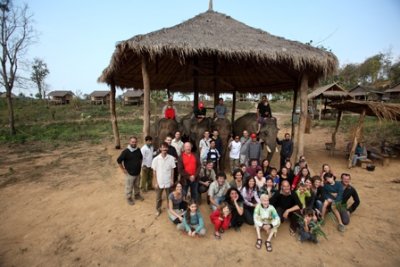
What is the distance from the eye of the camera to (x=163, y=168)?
14.0 feet

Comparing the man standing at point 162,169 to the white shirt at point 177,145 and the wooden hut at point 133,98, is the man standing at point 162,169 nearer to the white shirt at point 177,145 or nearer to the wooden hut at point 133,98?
the white shirt at point 177,145

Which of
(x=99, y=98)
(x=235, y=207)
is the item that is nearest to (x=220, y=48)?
(x=235, y=207)

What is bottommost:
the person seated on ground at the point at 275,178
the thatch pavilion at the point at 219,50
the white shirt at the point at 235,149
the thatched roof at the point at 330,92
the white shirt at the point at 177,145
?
the person seated on ground at the point at 275,178

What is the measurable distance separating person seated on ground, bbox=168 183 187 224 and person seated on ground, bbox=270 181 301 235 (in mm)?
1660

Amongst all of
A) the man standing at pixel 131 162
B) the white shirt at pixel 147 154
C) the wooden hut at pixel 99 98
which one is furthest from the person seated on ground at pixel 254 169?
the wooden hut at pixel 99 98

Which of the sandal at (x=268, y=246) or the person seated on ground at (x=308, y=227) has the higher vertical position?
the person seated on ground at (x=308, y=227)

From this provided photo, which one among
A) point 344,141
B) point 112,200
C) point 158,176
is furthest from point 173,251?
point 344,141

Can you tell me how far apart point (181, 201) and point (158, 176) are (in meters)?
0.63

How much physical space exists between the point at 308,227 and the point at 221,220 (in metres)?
1.44

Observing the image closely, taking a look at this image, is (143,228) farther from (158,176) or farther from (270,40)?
(270,40)

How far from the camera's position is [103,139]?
41.8 ft

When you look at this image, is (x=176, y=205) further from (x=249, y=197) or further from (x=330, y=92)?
(x=330, y=92)

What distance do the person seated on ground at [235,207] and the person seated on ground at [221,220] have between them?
0.13 metres

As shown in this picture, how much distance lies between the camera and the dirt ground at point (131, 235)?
330cm
